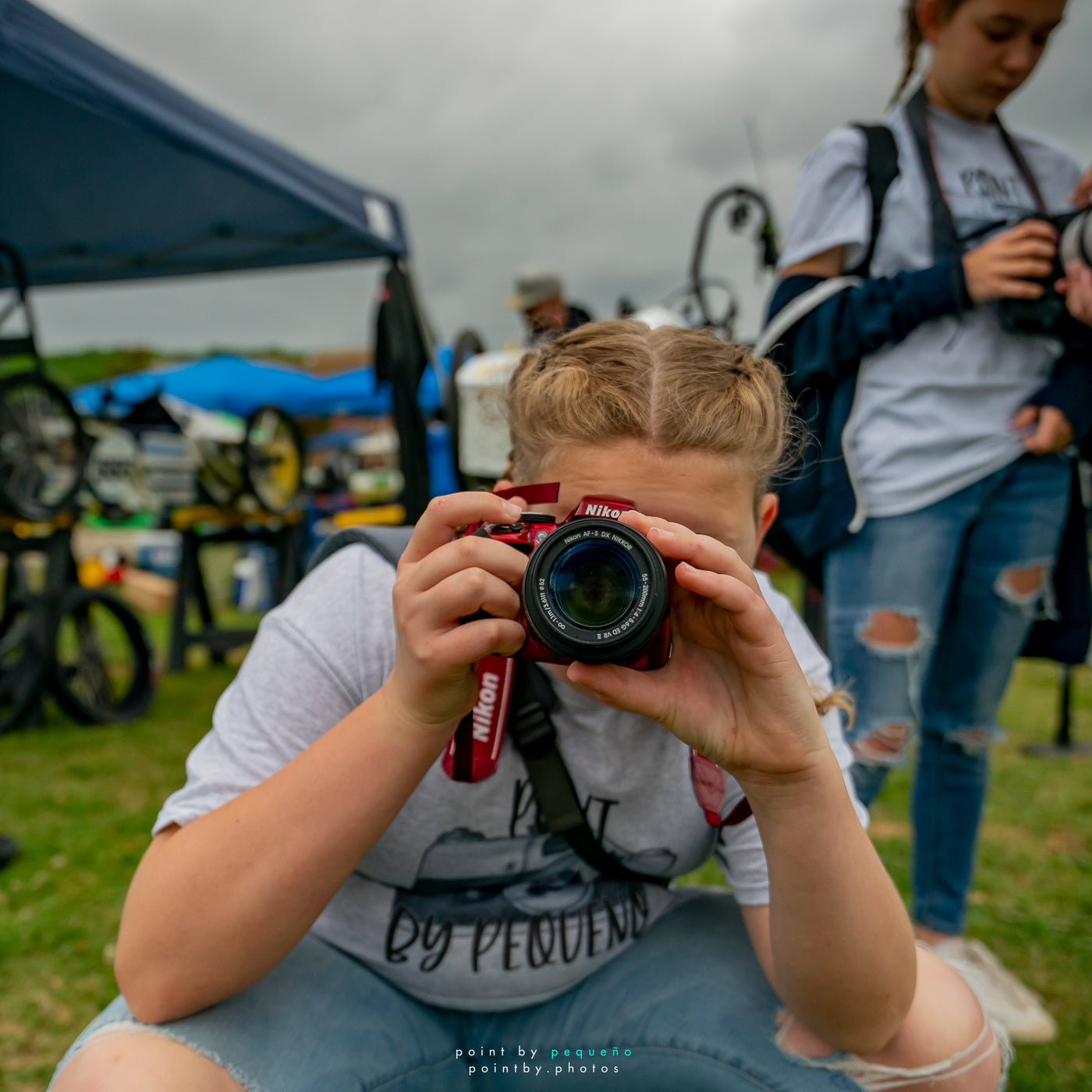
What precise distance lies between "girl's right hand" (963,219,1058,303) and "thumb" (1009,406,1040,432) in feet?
0.68

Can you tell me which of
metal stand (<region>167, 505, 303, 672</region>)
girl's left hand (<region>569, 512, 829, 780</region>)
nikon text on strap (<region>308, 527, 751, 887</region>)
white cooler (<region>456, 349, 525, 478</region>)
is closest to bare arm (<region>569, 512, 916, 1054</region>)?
girl's left hand (<region>569, 512, 829, 780</region>)

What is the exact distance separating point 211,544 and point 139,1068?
4761 millimetres

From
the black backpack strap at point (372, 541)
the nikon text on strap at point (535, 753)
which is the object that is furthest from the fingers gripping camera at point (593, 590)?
the black backpack strap at point (372, 541)

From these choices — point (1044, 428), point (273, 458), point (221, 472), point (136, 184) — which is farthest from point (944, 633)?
point (136, 184)

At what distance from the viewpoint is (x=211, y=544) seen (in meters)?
5.28

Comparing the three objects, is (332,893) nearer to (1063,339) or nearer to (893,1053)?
(893,1053)

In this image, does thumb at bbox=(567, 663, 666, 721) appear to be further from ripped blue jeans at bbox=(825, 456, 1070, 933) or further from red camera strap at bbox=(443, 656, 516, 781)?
ripped blue jeans at bbox=(825, 456, 1070, 933)

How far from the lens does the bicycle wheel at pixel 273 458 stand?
5297mm

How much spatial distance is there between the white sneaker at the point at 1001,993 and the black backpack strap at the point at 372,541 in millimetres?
1281

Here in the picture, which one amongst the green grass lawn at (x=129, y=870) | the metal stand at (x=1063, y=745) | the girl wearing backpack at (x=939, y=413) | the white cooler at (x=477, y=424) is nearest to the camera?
the girl wearing backpack at (x=939, y=413)

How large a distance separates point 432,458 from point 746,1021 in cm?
473

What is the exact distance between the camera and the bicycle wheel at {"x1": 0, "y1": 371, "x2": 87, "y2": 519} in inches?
147

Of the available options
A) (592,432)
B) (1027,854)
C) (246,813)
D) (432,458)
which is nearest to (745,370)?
(592,432)

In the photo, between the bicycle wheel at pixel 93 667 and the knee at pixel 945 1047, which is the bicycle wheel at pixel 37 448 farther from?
the knee at pixel 945 1047
